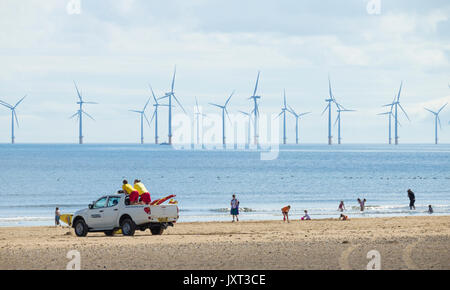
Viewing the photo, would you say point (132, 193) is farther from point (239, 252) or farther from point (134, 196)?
point (239, 252)

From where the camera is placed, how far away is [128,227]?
27.7 meters

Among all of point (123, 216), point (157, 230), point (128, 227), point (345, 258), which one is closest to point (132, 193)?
point (123, 216)

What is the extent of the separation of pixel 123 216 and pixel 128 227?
483 mm

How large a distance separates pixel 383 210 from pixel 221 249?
32320 mm

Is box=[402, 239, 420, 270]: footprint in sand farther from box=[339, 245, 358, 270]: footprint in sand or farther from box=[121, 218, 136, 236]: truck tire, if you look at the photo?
box=[121, 218, 136, 236]: truck tire

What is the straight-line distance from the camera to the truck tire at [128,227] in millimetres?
27609

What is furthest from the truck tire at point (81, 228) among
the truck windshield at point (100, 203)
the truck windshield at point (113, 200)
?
the truck windshield at point (113, 200)

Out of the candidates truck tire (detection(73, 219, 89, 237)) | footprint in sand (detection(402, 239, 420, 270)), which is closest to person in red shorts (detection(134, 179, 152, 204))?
truck tire (detection(73, 219, 89, 237))

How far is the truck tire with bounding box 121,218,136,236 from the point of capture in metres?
27.6

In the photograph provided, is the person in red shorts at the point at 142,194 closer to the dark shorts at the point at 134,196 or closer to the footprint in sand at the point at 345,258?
the dark shorts at the point at 134,196
